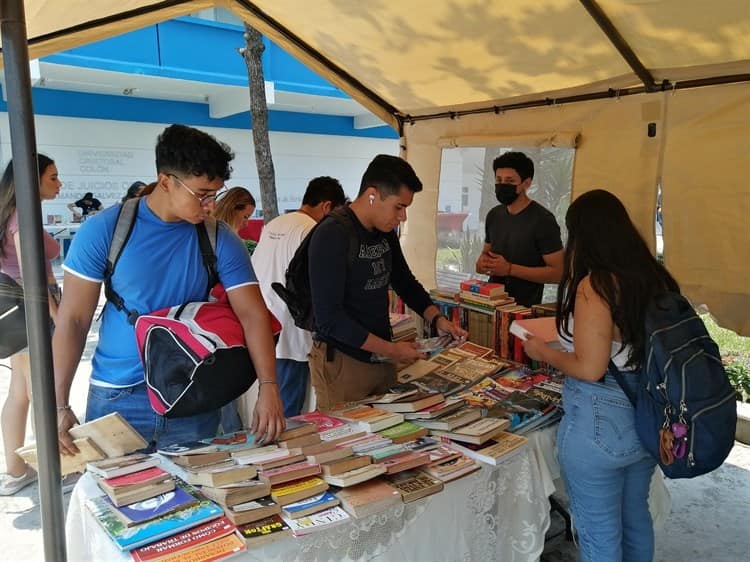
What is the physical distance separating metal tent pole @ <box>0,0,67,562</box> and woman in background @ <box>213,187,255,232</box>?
291 centimetres

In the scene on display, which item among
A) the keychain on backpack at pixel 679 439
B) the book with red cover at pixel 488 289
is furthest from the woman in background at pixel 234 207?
the keychain on backpack at pixel 679 439

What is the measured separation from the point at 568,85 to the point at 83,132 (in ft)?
30.7

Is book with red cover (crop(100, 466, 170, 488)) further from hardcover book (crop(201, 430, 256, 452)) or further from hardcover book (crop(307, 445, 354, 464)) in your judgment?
hardcover book (crop(307, 445, 354, 464))

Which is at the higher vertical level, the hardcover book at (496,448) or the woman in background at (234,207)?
the woman in background at (234,207)

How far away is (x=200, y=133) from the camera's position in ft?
5.70

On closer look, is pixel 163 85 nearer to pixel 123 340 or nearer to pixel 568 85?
pixel 568 85

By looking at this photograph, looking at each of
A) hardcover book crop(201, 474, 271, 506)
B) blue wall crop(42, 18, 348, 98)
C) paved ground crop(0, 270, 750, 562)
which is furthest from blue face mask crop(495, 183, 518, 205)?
blue wall crop(42, 18, 348, 98)

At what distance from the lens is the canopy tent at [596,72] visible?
8.29ft

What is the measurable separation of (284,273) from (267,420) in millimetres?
1486

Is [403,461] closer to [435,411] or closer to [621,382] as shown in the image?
[435,411]

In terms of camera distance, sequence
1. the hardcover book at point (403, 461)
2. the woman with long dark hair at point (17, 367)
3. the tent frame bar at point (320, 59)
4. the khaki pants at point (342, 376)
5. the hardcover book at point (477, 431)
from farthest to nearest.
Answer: the tent frame bar at point (320, 59) < the woman with long dark hair at point (17, 367) < the khaki pants at point (342, 376) < the hardcover book at point (477, 431) < the hardcover book at point (403, 461)

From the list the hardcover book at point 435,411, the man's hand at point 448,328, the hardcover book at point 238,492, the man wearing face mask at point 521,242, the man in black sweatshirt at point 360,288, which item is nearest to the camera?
the hardcover book at point 238,492

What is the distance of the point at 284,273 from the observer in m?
3.15

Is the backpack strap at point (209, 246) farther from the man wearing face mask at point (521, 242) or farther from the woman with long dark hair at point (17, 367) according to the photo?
the man wearing face mask at point (521, 242)
